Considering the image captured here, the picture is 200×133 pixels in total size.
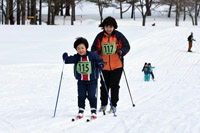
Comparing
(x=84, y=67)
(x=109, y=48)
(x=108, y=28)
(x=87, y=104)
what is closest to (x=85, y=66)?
(x=84, y=67)

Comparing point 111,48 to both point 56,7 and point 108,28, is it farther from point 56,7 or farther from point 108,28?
point 56,7

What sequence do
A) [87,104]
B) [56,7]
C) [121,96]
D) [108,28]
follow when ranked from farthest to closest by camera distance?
[56,7]
[121,96]
[87,104]
[108,28]

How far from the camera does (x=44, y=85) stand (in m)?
11.9

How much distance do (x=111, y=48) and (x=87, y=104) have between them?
2.13 meters

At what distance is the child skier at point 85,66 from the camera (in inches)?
241

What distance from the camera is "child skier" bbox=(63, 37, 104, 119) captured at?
20.1 feet

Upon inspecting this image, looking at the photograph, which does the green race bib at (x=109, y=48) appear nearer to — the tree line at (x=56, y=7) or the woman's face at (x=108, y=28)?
the woman's face at (x=108, y=28)

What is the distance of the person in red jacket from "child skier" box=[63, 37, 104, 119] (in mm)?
607

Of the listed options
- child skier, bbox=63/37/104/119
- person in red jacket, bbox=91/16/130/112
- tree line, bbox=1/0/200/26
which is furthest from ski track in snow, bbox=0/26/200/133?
tree line, bbox=1/0/200/26

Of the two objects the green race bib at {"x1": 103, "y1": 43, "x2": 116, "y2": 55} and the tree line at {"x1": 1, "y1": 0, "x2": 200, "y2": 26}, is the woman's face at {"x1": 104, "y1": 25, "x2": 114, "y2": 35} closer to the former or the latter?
the green race bib at {"x1": 103, "y1": 43, "x2": 116, "y2": 55}

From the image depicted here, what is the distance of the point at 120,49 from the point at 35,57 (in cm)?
1364

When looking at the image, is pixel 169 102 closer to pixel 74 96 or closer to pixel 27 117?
pixel 74 96

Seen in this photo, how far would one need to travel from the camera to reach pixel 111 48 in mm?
6852

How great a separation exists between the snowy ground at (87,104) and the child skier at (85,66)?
535 millimetres
